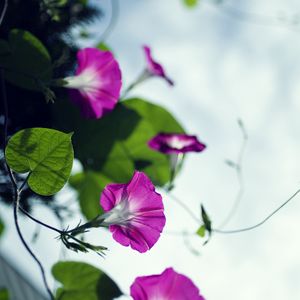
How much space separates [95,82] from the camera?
961 mm

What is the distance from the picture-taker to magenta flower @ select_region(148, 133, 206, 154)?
40.0 inches

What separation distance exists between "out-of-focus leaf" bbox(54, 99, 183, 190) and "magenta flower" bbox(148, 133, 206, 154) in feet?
0.32

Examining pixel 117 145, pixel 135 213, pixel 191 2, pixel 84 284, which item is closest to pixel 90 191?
pixel 117 145

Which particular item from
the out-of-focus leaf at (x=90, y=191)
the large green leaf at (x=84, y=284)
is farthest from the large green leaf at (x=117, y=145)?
the large green leaf at (x=84, y=284)

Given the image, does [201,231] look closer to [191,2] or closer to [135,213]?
[135,213]

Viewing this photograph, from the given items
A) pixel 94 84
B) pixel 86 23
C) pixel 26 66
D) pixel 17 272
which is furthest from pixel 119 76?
pixel 17 272

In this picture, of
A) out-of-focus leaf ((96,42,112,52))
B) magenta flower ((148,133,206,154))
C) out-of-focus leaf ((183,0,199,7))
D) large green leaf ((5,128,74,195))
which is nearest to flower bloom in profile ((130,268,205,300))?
large green leaf ((5,128,74,195))

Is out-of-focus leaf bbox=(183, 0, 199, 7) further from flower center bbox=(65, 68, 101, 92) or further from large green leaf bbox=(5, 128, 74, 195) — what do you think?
large green leaf bbox=(5, 128, 74, 195)

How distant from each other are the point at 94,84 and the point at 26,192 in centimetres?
28

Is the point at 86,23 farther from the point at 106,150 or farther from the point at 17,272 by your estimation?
the point at 17,272

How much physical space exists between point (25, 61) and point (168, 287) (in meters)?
0.48

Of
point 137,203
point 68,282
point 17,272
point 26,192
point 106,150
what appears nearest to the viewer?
point 137,203

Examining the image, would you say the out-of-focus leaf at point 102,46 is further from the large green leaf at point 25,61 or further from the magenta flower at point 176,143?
the large green leaf at point 25,61

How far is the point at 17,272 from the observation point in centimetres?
293
